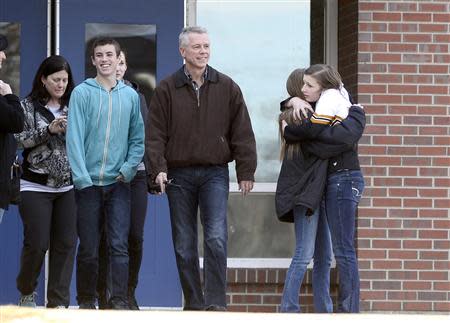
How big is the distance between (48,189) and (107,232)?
1.61 feet

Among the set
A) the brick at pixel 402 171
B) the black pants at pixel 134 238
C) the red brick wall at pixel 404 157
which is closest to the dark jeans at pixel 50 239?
the black pants at pixel 134 238

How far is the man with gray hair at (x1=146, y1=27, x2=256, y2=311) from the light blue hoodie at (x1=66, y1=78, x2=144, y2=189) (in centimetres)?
26

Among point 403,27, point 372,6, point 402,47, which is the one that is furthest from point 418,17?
point 372,6

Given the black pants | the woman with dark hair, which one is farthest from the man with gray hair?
the woman with dark hair

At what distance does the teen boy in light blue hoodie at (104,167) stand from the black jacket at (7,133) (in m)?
0.39

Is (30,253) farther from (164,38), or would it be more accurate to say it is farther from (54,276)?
(164,38)

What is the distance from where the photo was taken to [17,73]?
369 inches

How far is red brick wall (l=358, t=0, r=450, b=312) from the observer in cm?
918

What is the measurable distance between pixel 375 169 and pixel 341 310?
2009mm

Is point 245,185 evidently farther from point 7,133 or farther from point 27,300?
point 27,300

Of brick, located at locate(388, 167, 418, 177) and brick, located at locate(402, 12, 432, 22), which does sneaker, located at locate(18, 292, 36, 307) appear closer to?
brick, located at locate(388, 167, 418, 177)

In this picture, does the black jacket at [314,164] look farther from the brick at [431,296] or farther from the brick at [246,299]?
the brick at [431,296]

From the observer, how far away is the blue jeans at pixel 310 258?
24.0 ft

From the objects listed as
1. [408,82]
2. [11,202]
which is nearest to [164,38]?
[408,82]
